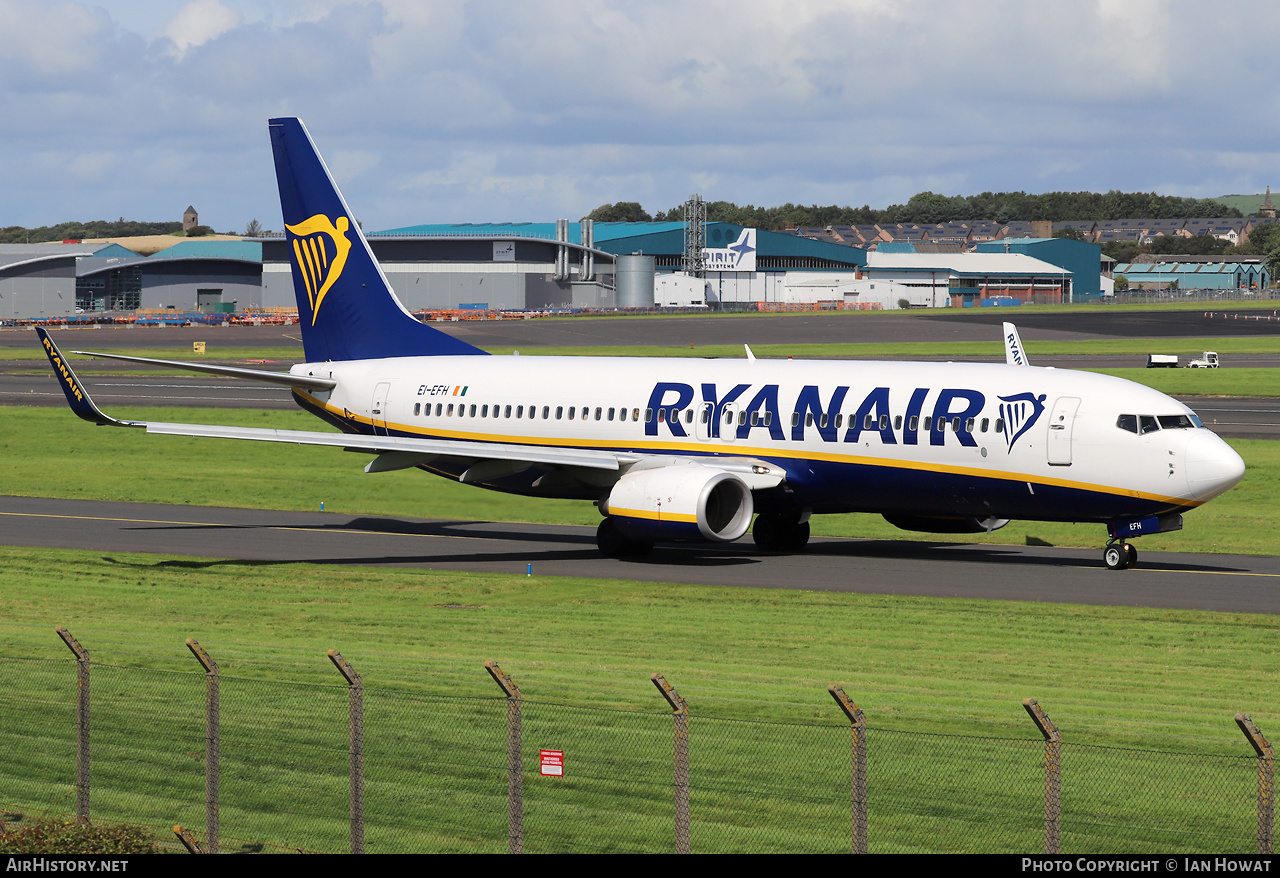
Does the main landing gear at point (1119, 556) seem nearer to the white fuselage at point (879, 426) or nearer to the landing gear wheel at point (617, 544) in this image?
the white fuselage at point (879, 426)

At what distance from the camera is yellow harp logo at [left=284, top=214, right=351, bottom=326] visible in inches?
1795

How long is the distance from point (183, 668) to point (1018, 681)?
1241cm

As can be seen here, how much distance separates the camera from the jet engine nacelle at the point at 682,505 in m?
34.9

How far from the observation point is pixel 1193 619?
2808cm

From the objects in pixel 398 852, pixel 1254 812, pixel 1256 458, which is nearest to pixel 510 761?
pixel 398 852

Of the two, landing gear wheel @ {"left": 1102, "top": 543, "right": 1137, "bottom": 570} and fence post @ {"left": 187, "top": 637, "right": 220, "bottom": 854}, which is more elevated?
fence post @ {"left": 187, "top": 637, "right": 220, "bottom": 854}

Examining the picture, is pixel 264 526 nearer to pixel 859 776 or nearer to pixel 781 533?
pixel 781 533

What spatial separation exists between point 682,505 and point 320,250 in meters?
16.7

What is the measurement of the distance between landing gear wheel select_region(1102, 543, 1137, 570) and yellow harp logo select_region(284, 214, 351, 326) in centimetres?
2367

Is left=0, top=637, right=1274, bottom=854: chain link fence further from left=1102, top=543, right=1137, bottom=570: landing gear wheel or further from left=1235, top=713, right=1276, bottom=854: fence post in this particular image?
left=1102, top=543, right=1137, bottom=570: landing gear wheel

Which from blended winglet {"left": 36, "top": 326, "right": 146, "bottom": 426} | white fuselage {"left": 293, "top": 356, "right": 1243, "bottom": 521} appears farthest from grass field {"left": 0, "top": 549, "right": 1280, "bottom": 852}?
blended winglet {"left": 36, "top": 326, "right": 146, "bottom": 426}

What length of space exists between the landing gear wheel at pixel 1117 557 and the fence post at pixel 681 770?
921 inches

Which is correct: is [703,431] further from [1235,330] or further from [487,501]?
[1235,330]

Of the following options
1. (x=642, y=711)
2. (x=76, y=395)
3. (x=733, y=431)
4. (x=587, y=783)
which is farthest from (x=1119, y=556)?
(x=76, y=395)
